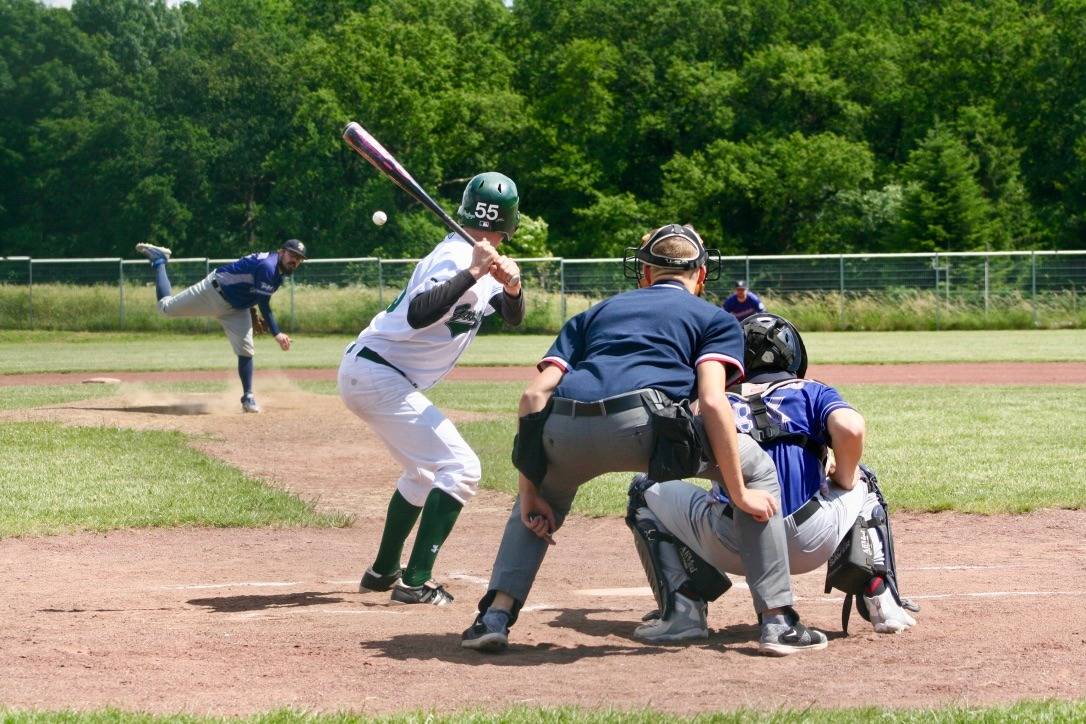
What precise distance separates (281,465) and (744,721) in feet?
26.0

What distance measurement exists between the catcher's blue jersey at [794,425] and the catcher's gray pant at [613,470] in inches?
6.3

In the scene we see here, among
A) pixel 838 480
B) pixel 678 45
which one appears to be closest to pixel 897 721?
pixel 838 480

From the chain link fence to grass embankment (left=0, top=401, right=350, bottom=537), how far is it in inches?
963

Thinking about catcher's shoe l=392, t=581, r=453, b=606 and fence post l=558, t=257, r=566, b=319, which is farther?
fence post l=558, t=257, r=566, b=319

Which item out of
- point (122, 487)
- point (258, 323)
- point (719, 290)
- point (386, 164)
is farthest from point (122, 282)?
point (386, 164)

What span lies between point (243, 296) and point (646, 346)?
1091cm

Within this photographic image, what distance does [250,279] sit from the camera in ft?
49.2

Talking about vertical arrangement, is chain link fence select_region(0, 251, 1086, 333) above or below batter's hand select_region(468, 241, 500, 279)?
below

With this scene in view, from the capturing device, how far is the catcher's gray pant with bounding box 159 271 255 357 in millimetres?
15180

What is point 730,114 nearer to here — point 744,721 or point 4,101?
point 4,101

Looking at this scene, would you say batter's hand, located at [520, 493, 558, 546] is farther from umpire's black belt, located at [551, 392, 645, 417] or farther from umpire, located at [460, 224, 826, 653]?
umpire's black belt, located at [551, 392, 645, 417]

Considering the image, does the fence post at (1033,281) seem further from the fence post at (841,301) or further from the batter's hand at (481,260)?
the batter's hand at (481,260)

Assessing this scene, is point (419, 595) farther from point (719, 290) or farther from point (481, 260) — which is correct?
point (719, 290)

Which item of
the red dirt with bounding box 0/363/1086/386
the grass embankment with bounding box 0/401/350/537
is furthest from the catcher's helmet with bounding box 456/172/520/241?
the red dirt with bounding box 0/363/1086/386
